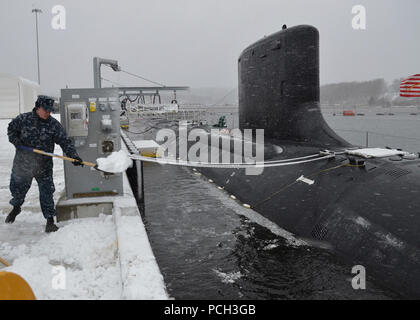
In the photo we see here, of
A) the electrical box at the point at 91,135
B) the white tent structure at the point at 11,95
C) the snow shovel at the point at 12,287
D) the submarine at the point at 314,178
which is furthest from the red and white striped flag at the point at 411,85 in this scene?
the white tent structure at the point at 11,95

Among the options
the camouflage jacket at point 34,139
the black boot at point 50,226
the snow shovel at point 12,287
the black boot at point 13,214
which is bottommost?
the black boot at point 50,226

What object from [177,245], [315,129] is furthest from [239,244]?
[315,129]

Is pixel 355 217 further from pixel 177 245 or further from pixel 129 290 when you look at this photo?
pixel 129 290

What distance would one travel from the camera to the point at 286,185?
289 inches

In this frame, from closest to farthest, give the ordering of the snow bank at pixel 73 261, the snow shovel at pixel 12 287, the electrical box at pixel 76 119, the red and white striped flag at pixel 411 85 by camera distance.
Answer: the snow shovel at pixel 12 287, the snow bank at pixel 73 261, the electrical box at pixel 76 119, the red and white striped flag at pixel 411 85

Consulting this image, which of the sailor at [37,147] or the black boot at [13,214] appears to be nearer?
the sailor at [37,147]

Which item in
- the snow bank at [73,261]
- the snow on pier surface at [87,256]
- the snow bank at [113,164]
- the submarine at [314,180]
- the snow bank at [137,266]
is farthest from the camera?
the snow bank at [113,164]

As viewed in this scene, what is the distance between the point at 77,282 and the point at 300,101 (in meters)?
7.03

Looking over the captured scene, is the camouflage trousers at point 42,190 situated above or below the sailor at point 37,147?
below

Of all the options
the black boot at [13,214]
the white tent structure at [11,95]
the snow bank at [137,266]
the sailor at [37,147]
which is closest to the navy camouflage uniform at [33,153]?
the sailor at [37,147]

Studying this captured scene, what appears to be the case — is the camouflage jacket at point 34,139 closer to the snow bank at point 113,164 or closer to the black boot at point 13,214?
the snow bank at point 113,164

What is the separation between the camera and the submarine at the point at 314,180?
4.60 meters

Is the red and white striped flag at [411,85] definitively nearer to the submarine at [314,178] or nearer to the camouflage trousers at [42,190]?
the submarine at [314,178]

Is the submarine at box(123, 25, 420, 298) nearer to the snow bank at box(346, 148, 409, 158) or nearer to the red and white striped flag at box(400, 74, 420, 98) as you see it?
the snow bank at box(346, 148, 409, 158)
